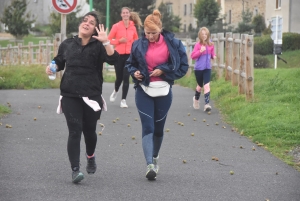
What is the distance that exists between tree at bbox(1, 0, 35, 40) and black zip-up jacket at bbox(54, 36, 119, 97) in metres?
51.1

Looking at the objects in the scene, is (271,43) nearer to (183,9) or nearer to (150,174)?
(150,174)

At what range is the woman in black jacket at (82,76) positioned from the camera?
273 inches

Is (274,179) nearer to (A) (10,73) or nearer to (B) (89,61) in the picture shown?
(B) (89,61)

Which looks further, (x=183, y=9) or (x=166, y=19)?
(x=183, y=9)

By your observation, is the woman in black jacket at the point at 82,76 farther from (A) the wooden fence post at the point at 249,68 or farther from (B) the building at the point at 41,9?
(B) the building at the point at 41,9

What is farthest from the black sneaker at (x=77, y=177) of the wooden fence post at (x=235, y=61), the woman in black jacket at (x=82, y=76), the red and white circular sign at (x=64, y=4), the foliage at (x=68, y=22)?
the foliage at (x=68, y=22)

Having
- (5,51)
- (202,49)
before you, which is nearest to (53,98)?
(202,49)

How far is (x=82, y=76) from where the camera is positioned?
6.97m

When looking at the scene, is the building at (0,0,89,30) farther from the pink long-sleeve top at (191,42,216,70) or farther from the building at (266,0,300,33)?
the pink long-sleeve top at (191,42,216,70)

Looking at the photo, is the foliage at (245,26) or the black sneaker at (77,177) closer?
the black sneaker at (77,177)

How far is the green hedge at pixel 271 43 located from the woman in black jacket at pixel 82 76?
3720 cm

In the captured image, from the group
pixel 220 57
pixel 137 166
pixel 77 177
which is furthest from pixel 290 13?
pixel 77 177

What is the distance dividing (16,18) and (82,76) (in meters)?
53.1

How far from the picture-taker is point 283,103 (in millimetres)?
13164
